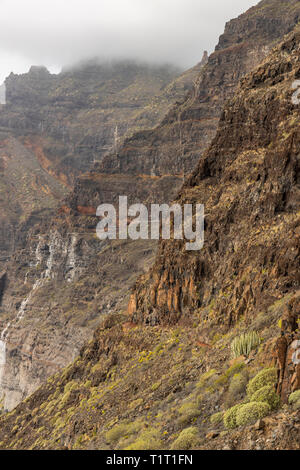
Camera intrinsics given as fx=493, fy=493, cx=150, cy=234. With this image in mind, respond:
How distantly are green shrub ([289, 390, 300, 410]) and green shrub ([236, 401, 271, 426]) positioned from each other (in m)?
0.91

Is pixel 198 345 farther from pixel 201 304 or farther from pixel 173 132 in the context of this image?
pixel 173 132

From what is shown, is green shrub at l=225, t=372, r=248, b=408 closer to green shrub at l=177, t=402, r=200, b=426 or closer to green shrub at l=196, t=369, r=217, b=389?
green shrub at l=177, t=402, r=200, b=426

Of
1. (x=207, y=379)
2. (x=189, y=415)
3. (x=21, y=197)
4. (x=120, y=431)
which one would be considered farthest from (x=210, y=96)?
(x=189, y=415)

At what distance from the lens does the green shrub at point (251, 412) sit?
16.6 metres

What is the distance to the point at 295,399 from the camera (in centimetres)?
1599

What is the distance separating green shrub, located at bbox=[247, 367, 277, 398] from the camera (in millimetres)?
18184

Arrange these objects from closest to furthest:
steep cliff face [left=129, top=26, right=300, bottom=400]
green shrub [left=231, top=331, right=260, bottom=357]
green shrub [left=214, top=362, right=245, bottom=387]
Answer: green shrub [left=214, top=362, right=245, bottom=387] < green shrub [left=231, top=331, right=260, bottom=357] < steep cliff face [left=129, top=26, right=300, bottom=400]

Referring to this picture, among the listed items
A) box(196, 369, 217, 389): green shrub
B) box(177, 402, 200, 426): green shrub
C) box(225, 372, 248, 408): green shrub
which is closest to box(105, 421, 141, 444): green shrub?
box(177, 402, 200, 426): green shrub

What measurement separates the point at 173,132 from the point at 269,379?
334 ft

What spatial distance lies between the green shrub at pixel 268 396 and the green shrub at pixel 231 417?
703mm

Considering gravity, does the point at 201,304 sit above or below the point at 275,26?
below

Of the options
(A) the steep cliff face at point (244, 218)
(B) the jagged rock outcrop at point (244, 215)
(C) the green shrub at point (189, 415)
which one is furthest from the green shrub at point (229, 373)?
(B) the jagged rock outcrop at point (244, 215)

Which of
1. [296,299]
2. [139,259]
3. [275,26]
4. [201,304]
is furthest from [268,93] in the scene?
[275,26]

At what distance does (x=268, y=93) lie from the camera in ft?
122
